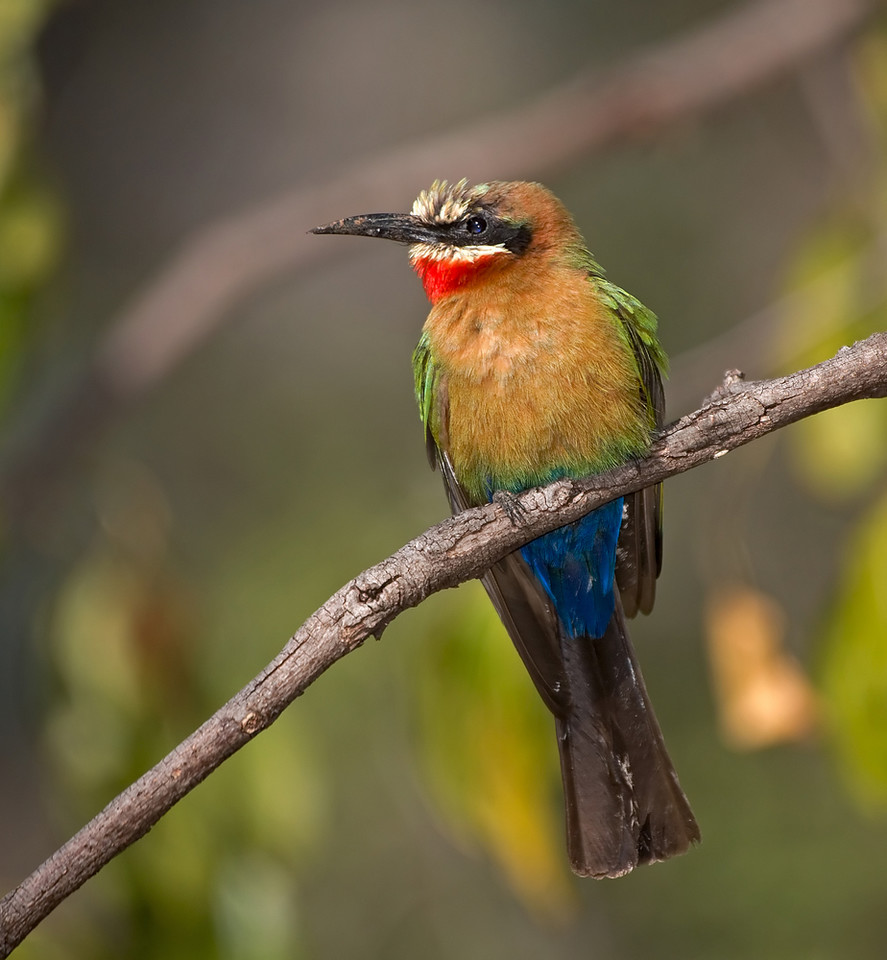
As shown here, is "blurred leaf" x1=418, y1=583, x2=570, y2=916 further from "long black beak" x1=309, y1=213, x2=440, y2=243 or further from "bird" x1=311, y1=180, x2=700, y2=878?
"long black beak" x1=309, y1=213, x2=440, y2=243

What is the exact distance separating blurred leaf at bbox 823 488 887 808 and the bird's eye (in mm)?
1096

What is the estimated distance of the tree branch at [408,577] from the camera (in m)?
1.84

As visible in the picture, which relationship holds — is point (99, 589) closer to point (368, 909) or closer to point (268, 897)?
point (268, 897)

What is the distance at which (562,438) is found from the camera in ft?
8.77

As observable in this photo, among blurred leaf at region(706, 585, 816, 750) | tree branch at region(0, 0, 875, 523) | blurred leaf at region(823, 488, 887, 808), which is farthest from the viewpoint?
tree branch at region(0, 0, 875, 523)

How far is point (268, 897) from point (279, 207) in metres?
2.19

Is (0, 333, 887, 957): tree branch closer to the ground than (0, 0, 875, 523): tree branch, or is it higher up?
closer to the ground

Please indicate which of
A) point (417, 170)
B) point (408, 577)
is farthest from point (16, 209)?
point (408, 577)

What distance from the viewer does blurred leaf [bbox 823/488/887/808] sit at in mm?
2471

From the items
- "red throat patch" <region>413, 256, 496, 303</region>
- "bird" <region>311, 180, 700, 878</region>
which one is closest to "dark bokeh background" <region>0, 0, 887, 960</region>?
"bird" <region>311, 180, 700, 878</region>

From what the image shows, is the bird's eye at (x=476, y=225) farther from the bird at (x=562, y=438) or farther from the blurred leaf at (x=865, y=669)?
the blurred leaf at (x=865, y=669)

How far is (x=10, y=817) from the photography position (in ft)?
19.2

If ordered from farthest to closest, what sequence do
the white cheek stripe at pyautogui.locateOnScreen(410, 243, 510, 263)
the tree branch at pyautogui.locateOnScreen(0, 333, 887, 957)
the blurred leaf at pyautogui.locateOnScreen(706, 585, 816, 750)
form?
the white cheek stripe at pyautogui.locateOnScreen(410, 243, 510, 263), the blurred leaf at pyautogui.locateOnScreen(706, 585, 816, 750), the tree branch at pyautogui.locateOnScreen(0, 333, 887, 957)

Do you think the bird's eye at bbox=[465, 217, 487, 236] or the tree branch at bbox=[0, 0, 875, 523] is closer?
the bird's eye at bbox=[465, 217, 487, 236]
